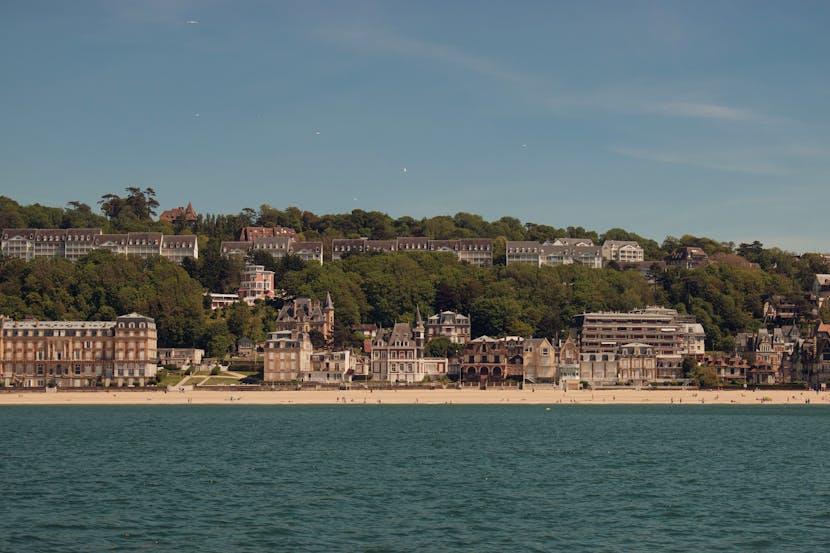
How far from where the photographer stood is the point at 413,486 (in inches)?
1943

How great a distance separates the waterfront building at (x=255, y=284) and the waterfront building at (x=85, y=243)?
67.0 ft

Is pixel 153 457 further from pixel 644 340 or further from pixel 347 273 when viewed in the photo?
pixel 347 273

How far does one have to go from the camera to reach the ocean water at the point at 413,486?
3831cm

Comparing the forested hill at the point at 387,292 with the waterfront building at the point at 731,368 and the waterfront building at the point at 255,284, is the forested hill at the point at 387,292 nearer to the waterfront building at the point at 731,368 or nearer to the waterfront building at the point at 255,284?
the waterfront building at the point at 255,284

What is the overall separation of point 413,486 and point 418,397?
65.8 meters

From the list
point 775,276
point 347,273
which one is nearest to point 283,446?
point 347,273

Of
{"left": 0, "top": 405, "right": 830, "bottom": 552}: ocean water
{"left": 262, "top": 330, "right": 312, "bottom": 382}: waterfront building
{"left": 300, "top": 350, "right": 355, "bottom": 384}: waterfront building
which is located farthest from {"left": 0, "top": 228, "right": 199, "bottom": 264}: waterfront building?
{"left": 0, "top": 405, "right": 830, "bottom": 552}: ocean water

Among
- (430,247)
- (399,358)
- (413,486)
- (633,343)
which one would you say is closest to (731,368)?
(633,343)

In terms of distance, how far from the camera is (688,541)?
37938 millimetres

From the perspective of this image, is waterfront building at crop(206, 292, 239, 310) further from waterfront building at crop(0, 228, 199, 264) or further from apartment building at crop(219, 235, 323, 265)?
apartment building at crop(219, 235, 323, 265)

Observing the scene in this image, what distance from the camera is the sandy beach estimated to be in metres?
111

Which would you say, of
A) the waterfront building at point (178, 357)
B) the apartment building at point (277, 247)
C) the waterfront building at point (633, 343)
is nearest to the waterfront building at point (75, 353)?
the waterfront building at point (178, 357)

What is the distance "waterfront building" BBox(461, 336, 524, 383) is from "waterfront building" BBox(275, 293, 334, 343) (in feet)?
58.5

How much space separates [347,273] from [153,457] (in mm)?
110115
